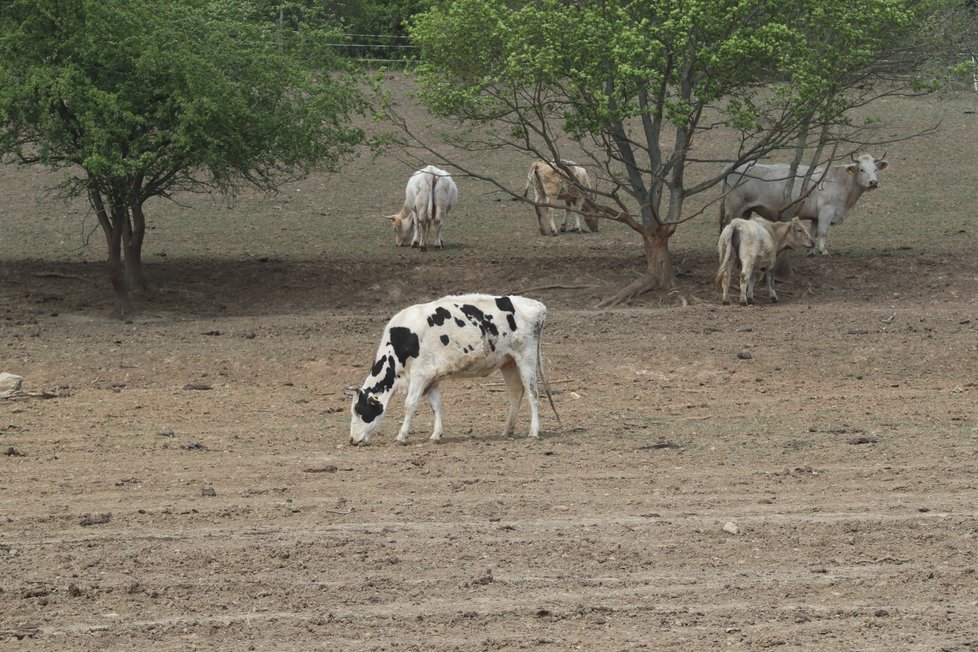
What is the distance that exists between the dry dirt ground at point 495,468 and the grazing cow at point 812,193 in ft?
3.28

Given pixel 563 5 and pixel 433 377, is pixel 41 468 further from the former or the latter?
pixel 563 5

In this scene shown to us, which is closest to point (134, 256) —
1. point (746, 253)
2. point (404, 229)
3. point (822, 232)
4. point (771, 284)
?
point (404, 229)

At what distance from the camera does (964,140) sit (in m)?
39.5

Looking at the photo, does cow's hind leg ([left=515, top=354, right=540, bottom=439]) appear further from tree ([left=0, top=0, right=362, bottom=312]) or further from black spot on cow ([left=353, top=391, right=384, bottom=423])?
tree ([left=0, top=0, right=362, bottom=312])

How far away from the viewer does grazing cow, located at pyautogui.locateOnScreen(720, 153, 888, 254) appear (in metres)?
26.7

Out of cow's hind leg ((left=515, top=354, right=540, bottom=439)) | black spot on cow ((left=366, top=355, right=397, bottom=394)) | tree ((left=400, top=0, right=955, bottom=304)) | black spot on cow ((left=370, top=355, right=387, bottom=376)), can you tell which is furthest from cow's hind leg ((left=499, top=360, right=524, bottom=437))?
tree ((left=400, top=0, right=955, bottom=304))

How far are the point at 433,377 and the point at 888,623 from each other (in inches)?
262

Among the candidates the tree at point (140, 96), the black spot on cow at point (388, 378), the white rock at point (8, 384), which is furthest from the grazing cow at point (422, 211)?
the black spot on cow at point (388, 378)

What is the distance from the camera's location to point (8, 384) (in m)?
16.8

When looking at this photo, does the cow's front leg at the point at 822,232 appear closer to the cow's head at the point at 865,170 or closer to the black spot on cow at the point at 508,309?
the cow's head at the point at 865,170

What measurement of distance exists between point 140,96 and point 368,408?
32.4ft

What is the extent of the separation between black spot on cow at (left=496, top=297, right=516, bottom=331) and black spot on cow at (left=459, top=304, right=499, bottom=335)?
6.7 inches

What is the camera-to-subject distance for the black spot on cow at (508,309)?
1404cm

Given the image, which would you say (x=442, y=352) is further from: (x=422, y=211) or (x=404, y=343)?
(x=422, y=211)
